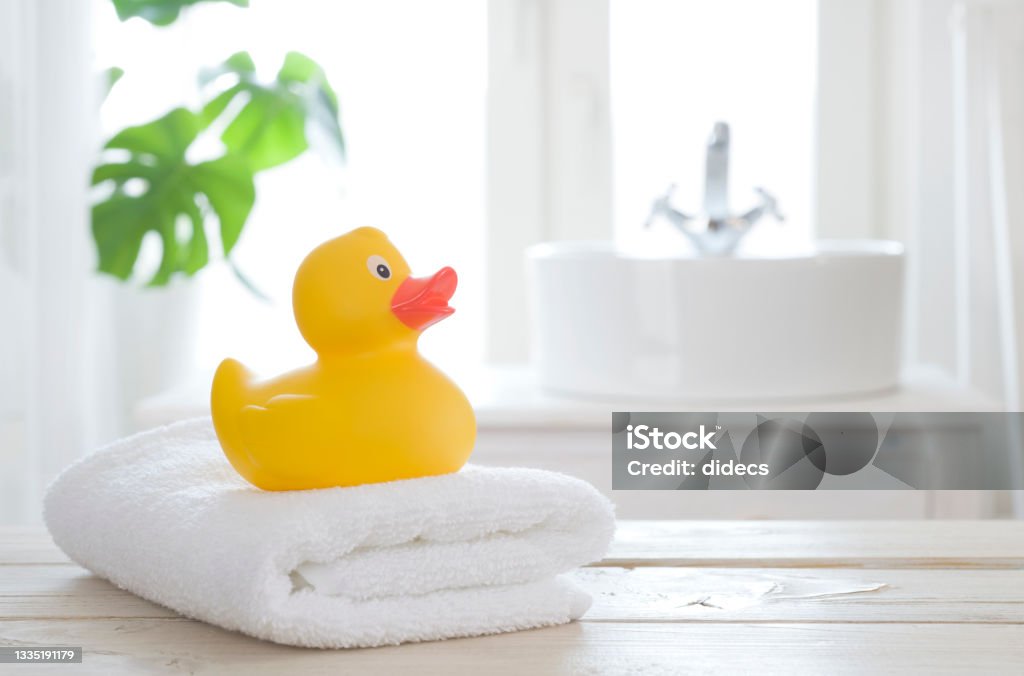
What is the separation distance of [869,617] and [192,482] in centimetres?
35

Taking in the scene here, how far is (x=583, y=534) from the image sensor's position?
587 millimetres

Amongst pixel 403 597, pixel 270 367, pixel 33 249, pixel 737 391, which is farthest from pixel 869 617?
pixel 270 367

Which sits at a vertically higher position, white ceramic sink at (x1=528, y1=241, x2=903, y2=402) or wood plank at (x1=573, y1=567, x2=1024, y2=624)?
white ceramic sink at (x1=528, y1=241, x2=903, y2=402)

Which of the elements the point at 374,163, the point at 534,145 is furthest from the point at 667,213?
the point at 374,163

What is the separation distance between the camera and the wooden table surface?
1.64ft

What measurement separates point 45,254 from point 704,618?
121 cm

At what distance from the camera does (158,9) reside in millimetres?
1673

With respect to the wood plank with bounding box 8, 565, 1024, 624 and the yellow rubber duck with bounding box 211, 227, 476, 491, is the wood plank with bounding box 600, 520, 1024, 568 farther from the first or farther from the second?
the yellow rubber duck with bounding box 211, 227, 476, 491

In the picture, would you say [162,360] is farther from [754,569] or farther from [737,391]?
[754,569]

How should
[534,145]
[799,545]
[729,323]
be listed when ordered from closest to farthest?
[799,545]
[729,323]
[534,145]

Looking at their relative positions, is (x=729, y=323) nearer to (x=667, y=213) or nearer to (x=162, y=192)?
(x=667, y=213)

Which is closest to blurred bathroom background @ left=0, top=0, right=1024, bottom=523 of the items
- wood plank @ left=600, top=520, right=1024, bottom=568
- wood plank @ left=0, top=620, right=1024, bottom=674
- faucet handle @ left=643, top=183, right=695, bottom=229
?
faucet handle @ left=643, top=183, right=695, bottom=229

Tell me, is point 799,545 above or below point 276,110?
below

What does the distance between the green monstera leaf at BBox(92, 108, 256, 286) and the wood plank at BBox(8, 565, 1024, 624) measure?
103cm
